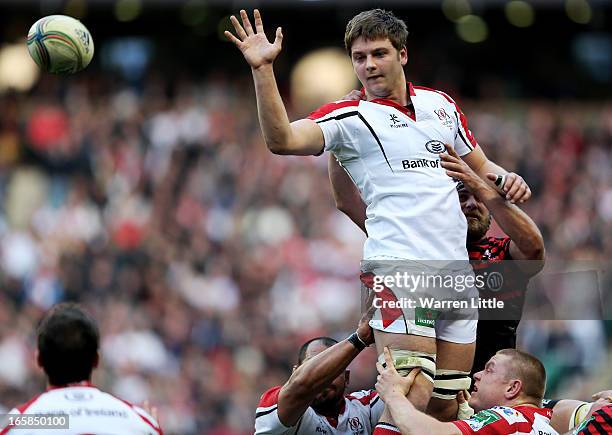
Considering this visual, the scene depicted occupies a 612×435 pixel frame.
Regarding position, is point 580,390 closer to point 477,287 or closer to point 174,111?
point 477,287

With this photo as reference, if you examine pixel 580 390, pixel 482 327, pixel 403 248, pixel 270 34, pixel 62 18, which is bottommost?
pixel 580 390

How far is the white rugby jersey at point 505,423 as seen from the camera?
6.29 meters

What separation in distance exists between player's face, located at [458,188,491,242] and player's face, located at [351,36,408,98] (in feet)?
3.30

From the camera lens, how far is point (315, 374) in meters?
6.88

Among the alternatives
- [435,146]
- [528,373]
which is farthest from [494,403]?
[435,146]

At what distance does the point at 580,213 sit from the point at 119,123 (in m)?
7.90

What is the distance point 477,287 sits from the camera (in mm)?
6797

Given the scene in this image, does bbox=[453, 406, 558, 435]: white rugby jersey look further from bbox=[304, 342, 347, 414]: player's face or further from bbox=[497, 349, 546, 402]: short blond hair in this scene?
bbox=[304, 342, 347, 414]: player's face

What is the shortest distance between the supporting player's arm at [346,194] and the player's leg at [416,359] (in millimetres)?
1165

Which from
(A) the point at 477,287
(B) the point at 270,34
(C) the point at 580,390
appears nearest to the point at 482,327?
(A) the point at 477,287

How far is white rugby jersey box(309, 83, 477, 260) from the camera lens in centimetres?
623

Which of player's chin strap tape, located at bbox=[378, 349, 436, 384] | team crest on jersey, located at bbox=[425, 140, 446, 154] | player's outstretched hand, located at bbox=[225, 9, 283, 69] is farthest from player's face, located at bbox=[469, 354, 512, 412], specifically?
player's outstretched hand, located at bbox=[225, 9, 283, 69]

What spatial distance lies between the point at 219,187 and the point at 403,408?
1336 cm

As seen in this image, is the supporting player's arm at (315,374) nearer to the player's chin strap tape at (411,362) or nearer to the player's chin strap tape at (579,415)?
the player's chin strap tape at (411,362)
